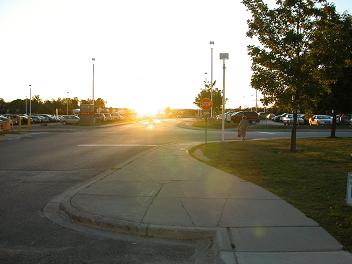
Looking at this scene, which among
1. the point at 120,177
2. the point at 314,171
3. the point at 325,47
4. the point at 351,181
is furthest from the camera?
the point at 325,47

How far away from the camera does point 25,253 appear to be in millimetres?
6227

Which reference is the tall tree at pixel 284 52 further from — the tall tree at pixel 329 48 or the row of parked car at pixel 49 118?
the row of parked car at pixel 49 118

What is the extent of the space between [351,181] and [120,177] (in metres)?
6.14

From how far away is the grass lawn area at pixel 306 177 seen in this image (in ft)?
→ 25.3

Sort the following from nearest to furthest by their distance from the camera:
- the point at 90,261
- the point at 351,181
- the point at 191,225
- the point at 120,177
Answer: the point at 90,261, the point at 191,225, the point at 351,181, the point at 120,177

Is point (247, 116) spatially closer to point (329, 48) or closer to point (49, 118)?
point (49, 118)

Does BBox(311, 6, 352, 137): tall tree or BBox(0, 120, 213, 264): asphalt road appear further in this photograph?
BBox(311, 6, 352, 137): tall tree

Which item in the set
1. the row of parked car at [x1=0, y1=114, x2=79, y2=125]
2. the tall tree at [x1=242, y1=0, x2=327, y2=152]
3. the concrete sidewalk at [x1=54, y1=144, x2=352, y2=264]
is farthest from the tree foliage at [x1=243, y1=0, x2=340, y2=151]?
the row of parked car at [x1=0, y1=114, x2=79, y2=125]

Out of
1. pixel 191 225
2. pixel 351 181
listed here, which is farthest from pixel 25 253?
pixel 351 181

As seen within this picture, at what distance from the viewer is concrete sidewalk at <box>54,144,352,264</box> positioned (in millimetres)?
6008

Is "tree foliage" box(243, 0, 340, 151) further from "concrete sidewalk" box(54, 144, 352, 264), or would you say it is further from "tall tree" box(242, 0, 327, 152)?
"concrete sidewalk" box(54, 144, 352, 264)

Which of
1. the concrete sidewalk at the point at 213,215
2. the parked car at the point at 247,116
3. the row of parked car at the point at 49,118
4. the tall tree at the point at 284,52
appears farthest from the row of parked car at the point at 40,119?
the concrete sidewalk at the point at 213,215

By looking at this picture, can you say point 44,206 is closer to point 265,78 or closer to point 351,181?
point 351,181

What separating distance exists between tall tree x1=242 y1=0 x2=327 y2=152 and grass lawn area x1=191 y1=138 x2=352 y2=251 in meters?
2.28
